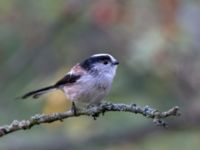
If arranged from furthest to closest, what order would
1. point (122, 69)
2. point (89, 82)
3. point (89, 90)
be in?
point (122, 69) → point (89, 82) → point (89, 90)

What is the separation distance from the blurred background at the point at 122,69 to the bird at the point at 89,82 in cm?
210

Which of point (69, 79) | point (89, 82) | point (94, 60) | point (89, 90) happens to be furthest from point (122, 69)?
point (89, 90)

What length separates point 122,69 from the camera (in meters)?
7.51

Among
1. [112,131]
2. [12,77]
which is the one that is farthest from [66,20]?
[112,131]

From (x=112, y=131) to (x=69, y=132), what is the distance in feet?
1.61

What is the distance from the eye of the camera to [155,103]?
7379mm

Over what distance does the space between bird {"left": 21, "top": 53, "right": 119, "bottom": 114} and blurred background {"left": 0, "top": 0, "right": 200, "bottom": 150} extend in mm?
2099

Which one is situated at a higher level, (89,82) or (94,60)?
(94,60)

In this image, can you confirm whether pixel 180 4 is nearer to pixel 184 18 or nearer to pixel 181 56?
pixel 184 18

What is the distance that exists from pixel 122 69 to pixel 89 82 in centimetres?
332

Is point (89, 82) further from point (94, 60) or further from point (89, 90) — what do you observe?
point (94, 60)

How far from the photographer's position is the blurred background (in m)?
6.95

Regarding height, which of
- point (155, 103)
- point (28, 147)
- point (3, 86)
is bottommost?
point (28, 147)

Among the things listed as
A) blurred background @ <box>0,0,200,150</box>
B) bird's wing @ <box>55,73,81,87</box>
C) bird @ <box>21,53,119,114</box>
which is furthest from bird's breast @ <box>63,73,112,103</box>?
blurred background @ <box>0,0,200,150</box>
